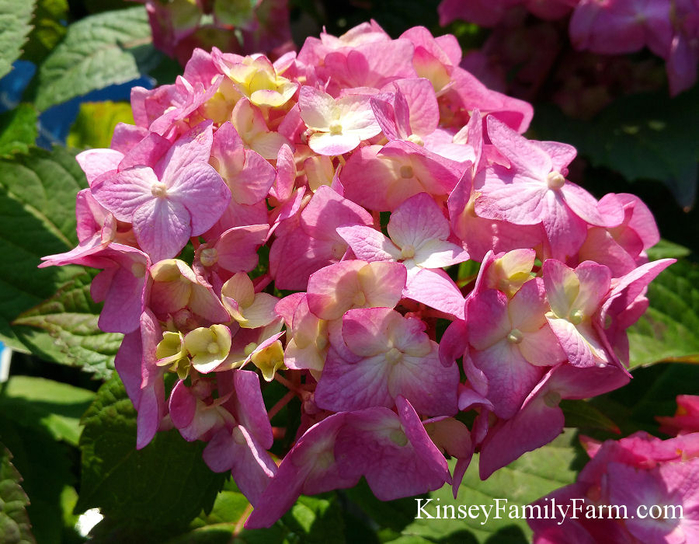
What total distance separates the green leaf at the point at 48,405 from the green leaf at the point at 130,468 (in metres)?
0.25

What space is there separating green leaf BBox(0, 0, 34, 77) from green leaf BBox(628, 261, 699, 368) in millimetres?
875

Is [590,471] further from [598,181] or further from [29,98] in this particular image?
[29,98]

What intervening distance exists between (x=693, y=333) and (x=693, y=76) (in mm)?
432

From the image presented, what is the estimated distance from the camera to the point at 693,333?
949mm

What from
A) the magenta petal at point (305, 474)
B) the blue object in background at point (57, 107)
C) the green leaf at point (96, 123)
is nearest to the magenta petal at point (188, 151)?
the magenta petal at point (305, 474)

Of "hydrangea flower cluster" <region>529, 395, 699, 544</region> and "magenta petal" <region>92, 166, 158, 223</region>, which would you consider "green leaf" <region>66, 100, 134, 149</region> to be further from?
"hydrangea flower cluster" <region>529, 395, 699, 544</region>

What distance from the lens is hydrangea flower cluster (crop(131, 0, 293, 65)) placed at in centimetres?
101

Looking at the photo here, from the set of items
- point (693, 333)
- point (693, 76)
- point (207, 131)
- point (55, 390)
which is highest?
point (207, 131)

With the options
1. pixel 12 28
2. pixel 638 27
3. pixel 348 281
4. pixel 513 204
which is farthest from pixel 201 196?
pixel 638 27

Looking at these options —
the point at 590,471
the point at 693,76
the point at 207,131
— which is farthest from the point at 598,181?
the point at 207,131

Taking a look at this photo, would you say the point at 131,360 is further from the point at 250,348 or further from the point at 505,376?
the point at 505,376

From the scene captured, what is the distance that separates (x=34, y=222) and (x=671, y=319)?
0.88m

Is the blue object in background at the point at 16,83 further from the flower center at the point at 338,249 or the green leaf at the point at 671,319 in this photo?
the green leaf at the point at 671,319

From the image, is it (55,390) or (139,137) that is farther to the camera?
(55,390)
